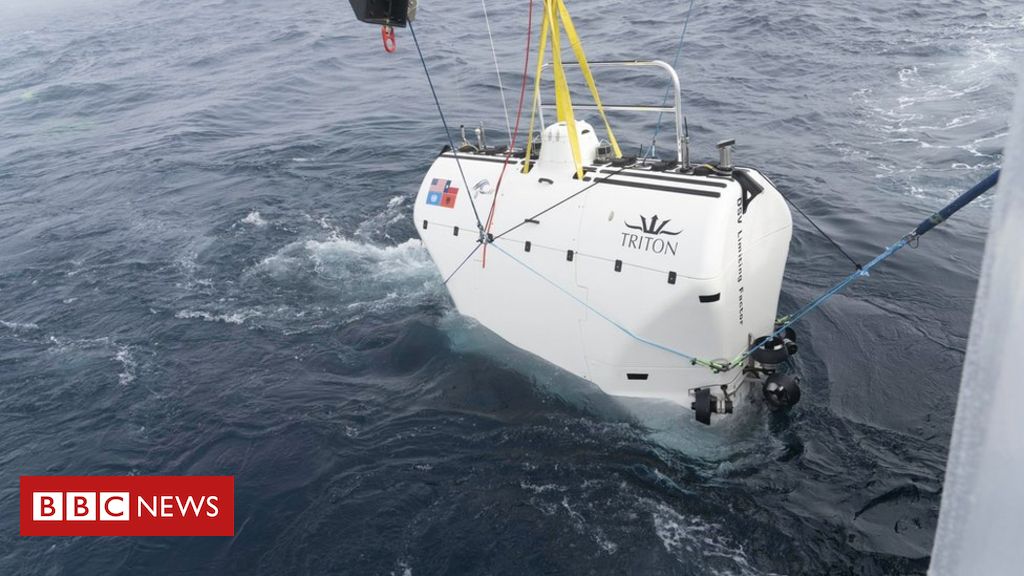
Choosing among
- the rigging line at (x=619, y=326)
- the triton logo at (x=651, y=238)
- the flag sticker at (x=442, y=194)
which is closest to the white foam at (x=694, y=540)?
the rigging line at (x=619, y=326)

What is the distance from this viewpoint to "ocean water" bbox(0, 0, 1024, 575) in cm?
770

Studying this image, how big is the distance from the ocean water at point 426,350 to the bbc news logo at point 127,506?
0.19 metres

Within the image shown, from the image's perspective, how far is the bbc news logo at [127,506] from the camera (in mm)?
8133

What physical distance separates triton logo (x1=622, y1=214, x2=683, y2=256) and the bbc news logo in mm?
6048

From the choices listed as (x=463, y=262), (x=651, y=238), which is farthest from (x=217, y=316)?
(x=651, y=238)

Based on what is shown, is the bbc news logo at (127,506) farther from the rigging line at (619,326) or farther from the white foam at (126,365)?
the rigging line at (619,326)

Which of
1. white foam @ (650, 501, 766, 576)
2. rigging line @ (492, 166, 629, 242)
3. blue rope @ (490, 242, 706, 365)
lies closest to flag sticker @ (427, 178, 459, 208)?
rigging line @ (492, 166, 629, 242)

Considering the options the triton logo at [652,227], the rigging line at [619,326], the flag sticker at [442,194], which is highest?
the triton logo at [652,227]

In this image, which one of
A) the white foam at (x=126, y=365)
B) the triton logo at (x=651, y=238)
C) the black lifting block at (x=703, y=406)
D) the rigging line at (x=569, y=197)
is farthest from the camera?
the white foam at (x=126, y=365)

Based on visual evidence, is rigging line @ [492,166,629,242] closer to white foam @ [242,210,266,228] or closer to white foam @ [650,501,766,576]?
white foam @ [650,501,766,576]

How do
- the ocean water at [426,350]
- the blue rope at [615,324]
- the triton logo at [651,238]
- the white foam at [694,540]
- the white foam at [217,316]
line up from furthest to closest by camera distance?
the white foam at [217,316], the blue rope at [615,324], the triton logo at [651,238], the ocean water at [426,350], the white foam at [694,540]

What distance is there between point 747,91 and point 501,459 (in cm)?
1773

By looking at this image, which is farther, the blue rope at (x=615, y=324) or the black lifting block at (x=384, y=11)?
the blue rope at (x=615, y=324)

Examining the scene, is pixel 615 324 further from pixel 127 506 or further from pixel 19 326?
pixel 19 326
